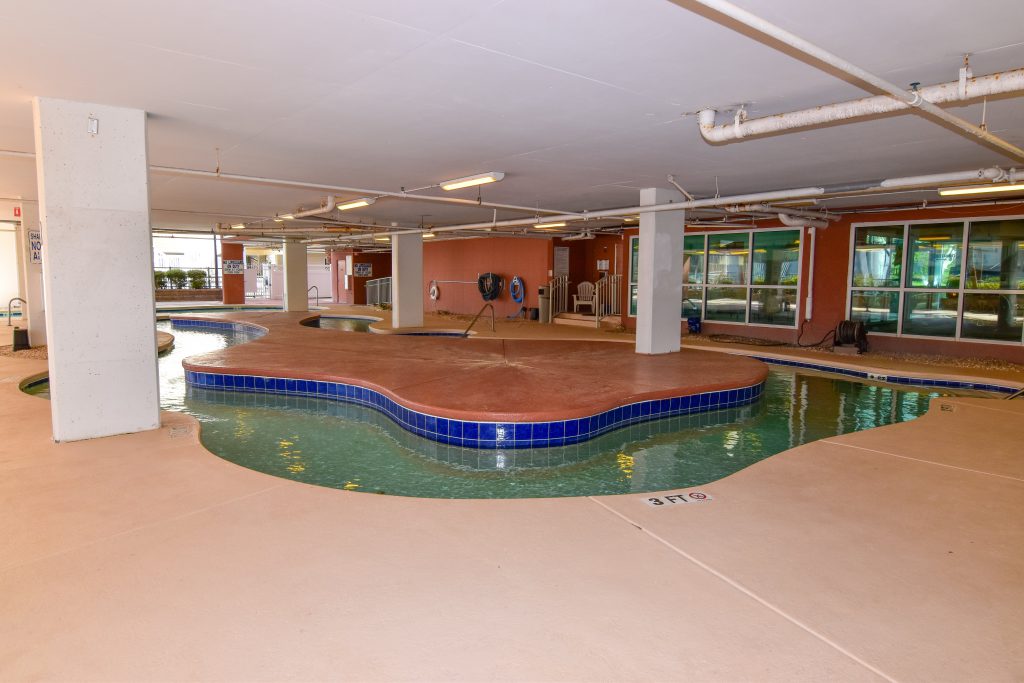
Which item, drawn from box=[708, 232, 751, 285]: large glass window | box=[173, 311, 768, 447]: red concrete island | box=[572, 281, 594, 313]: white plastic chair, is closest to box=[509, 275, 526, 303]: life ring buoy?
box=[572, 281, 594, 313]: white plastic chair

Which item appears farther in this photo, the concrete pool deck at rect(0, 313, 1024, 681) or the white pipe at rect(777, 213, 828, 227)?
the white pipe at rect(777, 213, 828, 227)

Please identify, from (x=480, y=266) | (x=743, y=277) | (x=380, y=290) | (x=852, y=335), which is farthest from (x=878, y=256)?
(x=380, y=290)

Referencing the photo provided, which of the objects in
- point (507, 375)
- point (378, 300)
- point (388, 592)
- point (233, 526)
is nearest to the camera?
point (388, 592)

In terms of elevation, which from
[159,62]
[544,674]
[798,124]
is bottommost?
[544,674]

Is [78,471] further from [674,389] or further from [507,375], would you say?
[674,389]

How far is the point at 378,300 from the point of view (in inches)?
851

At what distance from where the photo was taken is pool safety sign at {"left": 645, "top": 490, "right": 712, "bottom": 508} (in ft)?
10.3

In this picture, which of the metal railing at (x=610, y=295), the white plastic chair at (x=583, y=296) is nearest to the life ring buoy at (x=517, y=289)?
the white plastic chair at (x=583, y=296)

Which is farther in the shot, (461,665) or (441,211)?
(441,211)

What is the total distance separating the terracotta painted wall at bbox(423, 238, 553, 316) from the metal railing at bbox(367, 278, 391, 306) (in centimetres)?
200

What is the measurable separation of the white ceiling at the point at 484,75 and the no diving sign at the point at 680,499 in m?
2.47

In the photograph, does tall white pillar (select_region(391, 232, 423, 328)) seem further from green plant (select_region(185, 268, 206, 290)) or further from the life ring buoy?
green plant (select_region(185, 268, 206, 290))

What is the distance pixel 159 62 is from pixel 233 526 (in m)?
2.79

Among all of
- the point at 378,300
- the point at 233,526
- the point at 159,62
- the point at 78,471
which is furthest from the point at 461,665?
the point at 378,300
